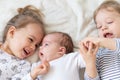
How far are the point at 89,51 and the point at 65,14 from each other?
0.38 metres

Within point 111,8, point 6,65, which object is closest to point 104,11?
point 111,8

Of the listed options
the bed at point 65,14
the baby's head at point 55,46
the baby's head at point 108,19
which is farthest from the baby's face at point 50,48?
the baby's head at point 108,19

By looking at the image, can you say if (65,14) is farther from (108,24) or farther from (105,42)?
(105,42)

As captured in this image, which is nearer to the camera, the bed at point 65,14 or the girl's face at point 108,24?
the girl's face at point 108,24

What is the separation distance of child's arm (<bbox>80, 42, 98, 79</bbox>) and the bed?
232 mm

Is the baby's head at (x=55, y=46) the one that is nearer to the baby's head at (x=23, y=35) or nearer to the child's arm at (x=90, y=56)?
the baby's head at (x=23, y=35)

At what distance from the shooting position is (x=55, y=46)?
1435mm

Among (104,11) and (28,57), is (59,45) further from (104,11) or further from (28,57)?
(104,11)

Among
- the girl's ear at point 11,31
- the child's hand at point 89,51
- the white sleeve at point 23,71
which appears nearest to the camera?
the child's hand at point 89,51

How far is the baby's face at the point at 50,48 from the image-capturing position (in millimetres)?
1418

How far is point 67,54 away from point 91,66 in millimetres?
162

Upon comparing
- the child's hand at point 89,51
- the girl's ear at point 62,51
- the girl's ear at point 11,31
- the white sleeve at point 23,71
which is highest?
the girl's ear at point 11,31

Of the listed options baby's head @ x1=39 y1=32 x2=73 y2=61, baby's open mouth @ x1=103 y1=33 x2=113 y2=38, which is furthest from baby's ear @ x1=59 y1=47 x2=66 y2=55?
baby's open mouth @ x1=103 y1=33 x2=113 y2=38

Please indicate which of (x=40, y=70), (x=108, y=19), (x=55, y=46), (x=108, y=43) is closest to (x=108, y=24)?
(x=108, y=19)
